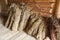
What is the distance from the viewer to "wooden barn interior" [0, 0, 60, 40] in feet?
5.85

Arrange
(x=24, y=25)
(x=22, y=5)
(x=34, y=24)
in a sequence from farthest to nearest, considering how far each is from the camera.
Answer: (x=22, y=5) → (x=24, y=25) → (x=34, y=24)

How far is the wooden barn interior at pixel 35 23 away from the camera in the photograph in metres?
1.78

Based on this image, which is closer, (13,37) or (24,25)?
(13,37)

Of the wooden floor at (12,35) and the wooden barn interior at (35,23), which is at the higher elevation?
the wooden barn interior at (35,23)

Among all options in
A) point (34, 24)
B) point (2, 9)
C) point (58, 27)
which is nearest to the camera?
point (58, 27)

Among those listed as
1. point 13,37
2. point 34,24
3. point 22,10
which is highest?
point 22,10

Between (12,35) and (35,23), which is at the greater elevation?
(35,23)

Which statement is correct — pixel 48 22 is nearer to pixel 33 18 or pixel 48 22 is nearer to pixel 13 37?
pixel 33 18

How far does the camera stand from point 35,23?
192 cm

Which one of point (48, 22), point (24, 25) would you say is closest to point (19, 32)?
point (24, 25)

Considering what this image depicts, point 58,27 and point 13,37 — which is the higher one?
point 58,27

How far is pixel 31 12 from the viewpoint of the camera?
7.04ft

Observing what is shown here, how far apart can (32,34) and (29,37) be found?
0.07 metres

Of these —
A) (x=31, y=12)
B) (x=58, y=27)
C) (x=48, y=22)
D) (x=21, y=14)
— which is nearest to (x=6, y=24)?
(x=21, y=14)
